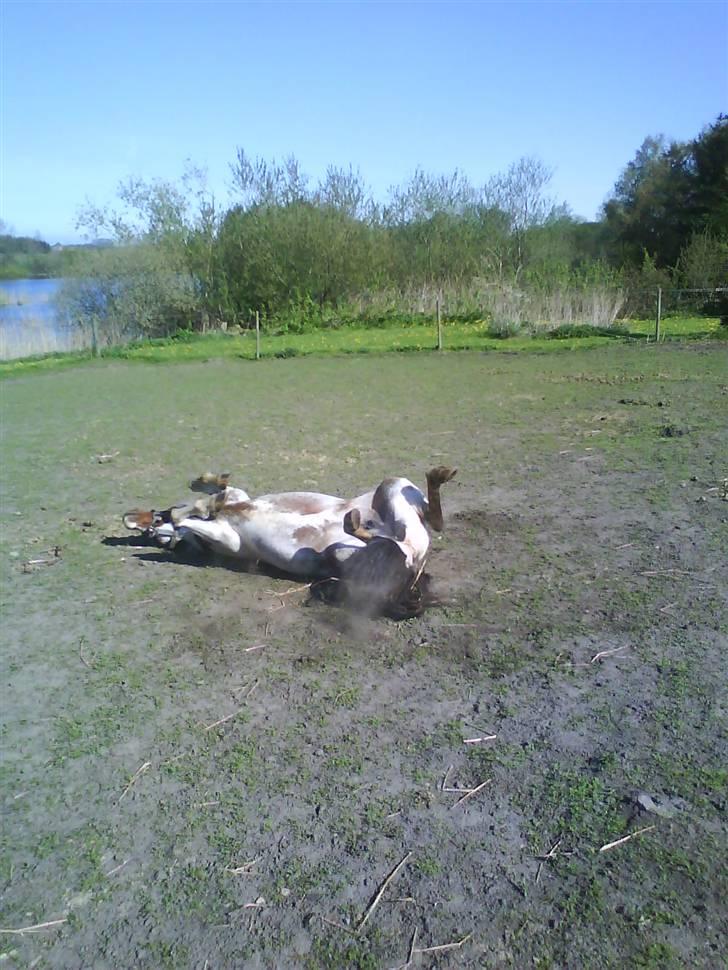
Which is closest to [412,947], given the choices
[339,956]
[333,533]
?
[339,956]

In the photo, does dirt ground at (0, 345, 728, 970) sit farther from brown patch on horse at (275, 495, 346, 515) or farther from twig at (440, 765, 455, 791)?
brown patch on horse at (275, 495, 346, 515)

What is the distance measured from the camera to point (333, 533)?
5.25 meters

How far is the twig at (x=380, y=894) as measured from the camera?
98.7 inches

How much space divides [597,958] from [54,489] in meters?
Result: 7.14

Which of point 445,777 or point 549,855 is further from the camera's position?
point 445,777

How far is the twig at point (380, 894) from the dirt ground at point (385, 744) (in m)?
0.01

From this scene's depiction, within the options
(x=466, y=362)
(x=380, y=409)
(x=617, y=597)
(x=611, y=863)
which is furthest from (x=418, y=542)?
(x=466, y=362)

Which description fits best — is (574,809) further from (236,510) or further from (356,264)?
(356,264)

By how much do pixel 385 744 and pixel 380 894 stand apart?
0.88 meters

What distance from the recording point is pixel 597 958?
231cm

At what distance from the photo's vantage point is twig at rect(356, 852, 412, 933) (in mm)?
2506

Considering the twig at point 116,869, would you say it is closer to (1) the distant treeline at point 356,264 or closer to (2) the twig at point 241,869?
(2) the twig at point 241,869

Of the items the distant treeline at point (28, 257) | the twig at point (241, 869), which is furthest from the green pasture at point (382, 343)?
the twig at point (241, 869)

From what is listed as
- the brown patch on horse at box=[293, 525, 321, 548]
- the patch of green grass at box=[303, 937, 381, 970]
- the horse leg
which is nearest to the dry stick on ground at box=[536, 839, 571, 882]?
the patch of green grass at box=[303, 937, 381, 970]
